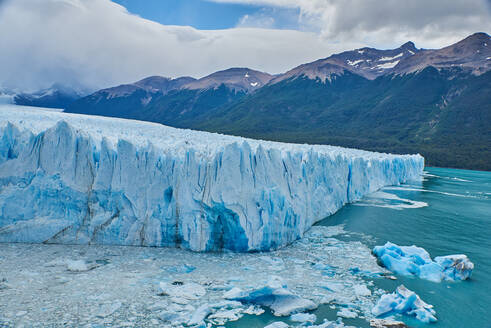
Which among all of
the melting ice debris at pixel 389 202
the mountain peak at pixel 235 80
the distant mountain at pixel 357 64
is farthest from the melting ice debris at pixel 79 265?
the mountain peak at pixel 235 80

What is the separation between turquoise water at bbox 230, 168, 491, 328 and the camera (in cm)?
551

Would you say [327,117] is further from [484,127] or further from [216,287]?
[216,287]

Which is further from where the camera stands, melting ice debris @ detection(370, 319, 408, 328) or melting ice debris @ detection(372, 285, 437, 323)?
melting ice debris @ detection(372, 285, 437, 323)

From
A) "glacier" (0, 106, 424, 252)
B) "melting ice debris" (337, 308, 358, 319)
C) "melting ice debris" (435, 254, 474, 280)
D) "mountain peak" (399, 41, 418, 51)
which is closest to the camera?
"melting ice debris" (337, 308, 358, 319)

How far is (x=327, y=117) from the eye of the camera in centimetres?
7269

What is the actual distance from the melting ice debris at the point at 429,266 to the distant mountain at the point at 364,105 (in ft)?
130

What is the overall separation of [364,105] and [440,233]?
71.3m

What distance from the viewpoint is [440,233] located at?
10.6 metres

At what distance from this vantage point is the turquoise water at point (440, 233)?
5.51 meters

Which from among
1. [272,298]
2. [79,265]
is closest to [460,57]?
[272,298]

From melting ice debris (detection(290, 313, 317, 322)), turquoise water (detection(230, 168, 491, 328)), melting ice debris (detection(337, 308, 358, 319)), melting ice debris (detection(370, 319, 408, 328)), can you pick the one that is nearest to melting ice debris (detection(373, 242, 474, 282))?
turquoise water (detection(230, 168, 491, 328))

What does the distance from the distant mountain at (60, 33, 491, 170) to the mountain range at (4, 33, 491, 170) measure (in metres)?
0.19

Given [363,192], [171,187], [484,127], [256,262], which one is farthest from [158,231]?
[484,127]

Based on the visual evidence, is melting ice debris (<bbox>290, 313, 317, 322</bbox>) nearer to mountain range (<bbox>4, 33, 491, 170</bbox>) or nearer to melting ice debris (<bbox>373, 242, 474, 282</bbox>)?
melting ice debris (<bbox>373, 242, 474, 282</bbox>)
